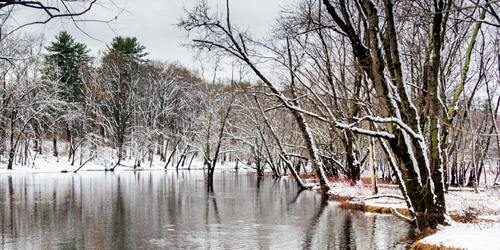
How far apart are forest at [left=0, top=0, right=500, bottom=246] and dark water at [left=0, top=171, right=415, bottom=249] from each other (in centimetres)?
274

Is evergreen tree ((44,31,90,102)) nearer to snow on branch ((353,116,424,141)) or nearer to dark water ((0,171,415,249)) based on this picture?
dark water ((0,171,415,249))

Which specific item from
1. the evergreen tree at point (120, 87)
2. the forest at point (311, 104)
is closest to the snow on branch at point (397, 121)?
the forest at point (311, 104)

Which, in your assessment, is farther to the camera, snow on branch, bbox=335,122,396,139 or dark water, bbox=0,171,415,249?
dark water, bbox=0,171,415,249

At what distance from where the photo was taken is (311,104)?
2958 cm

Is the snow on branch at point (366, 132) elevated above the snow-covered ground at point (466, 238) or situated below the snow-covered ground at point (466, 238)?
above

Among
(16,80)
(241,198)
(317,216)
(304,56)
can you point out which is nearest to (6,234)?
(317,216)

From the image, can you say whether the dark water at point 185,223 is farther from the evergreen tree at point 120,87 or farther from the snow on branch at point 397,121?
the evergreen tree at point 120,87

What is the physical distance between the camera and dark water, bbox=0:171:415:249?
42.8ft

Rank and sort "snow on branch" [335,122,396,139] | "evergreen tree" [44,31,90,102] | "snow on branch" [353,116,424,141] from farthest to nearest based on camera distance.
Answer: "evergreen tree" [44,31,90,102] < "snow on branch" [335,122,396,139] < "snow on branch" [353,116,424,141]

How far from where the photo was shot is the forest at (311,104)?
11570 millimetres

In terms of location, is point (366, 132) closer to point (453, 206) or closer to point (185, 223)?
point (185, 223)

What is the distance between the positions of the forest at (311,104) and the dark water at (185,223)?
2742 mm

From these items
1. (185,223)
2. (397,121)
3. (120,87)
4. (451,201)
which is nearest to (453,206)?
(451,201)

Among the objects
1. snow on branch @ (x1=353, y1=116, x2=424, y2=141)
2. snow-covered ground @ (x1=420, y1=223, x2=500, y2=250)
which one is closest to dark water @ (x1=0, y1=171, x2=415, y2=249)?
snow-covered ground @ (x1=420, y1=223, x2=500, y2=250)
